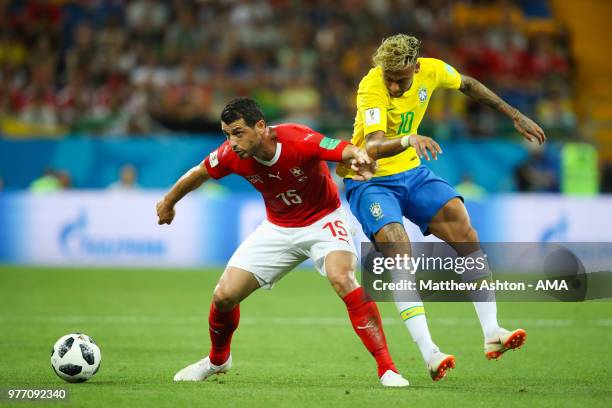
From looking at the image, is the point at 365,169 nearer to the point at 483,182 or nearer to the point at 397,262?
the point at 397,262

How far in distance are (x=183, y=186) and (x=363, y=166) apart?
155 cm

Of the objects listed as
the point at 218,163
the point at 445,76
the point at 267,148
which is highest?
the point at 445,76

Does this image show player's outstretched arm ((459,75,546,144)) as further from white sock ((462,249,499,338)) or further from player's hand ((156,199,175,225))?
player's hand ((156,199,175,225))

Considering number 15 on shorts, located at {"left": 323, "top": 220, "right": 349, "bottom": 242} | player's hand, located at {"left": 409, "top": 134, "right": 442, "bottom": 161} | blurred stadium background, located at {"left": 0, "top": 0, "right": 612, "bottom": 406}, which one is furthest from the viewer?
blurred stadium background, located at {"left": 0, "top": 0, "right": 612, "bottom": 406}

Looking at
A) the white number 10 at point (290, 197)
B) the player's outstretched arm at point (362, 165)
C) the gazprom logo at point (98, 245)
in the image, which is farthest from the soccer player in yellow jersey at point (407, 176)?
the gazprom logo at point (98, 245)

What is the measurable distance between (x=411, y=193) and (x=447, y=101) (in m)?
12.1

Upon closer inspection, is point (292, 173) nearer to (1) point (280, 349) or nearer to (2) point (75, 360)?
(2) point (75, 360)

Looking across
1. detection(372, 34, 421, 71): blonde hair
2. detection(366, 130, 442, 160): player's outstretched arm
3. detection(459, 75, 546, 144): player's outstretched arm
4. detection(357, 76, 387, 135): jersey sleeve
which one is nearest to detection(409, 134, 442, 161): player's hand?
detection(366, 130, 442, 160): player's outstretched arm

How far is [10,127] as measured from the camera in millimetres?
19625

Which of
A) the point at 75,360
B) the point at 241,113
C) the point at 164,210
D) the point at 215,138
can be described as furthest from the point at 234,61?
the point at 75,360

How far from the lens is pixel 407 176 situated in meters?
8.02

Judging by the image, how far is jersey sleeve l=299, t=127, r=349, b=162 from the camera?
698 cm

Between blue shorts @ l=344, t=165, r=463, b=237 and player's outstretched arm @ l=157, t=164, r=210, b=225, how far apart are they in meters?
1.21

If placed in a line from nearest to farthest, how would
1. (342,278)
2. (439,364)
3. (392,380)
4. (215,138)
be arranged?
(439,364) < (392,380) < (342,278) < (215,138)
